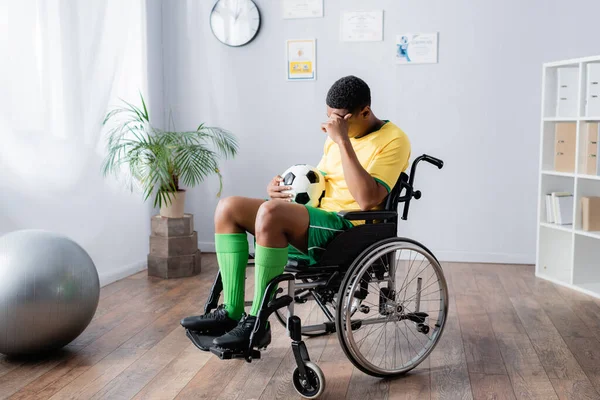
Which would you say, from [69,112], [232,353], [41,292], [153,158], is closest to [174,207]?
[153,158]

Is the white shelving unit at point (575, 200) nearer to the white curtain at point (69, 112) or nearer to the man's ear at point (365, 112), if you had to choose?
the man's ear at point (365, 112)

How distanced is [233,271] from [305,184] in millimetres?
392

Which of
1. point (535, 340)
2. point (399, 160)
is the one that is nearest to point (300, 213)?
point (399, 160)

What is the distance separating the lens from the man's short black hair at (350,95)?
7.15 ft

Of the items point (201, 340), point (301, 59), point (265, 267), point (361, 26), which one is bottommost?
point (201, 340)

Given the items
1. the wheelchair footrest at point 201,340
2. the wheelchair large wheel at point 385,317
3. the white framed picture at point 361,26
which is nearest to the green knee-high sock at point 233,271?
the wheelchair footrest at point 201,340

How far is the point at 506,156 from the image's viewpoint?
3.95m

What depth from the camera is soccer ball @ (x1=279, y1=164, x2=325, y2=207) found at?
2.24 m

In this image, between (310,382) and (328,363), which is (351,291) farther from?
(328,363)

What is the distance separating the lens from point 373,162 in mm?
2174

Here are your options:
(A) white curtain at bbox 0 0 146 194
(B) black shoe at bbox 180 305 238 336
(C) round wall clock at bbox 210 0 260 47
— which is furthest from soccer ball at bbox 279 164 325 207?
(C) round wall clock at bbox 210 0 260 47

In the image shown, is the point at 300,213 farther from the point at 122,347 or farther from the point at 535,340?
the point at 535,340

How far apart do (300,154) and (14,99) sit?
6.00ft

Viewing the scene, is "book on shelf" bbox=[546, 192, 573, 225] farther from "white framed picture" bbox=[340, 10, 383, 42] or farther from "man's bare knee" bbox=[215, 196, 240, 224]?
"man's bare knee" bbox=[215, 196, 240, 224]
